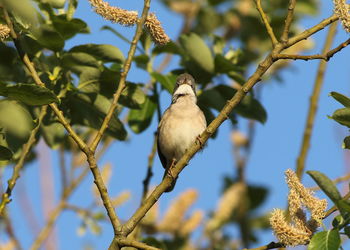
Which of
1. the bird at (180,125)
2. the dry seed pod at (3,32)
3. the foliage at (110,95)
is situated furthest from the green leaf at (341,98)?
the bird at (180,125)

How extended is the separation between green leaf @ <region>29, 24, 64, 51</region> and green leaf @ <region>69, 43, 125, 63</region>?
195mm

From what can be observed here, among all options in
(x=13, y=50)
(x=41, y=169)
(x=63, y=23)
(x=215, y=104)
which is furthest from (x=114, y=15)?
(x=41, y=169)

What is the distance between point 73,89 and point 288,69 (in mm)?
2745

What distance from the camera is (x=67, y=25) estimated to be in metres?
4.61

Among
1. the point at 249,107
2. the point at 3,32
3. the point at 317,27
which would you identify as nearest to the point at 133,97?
the point at 249,107

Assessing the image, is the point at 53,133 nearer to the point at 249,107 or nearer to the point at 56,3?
the point at 56,3

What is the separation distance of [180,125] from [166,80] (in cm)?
139

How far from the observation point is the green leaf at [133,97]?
16.0ft

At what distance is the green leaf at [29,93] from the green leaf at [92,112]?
48.9 inches

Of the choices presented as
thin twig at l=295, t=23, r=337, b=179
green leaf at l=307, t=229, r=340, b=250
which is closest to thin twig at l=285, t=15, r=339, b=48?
green leaf at l=307, t=229, r=340, b=250

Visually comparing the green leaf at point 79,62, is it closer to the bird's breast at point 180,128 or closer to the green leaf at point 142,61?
the green leaf at point 142,61

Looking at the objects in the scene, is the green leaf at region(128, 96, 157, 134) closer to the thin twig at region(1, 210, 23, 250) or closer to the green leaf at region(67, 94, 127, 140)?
the green leaf at region(67, 94, 127, 140)

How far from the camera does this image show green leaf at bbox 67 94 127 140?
15.6 ft

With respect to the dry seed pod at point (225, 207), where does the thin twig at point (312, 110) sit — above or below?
above
